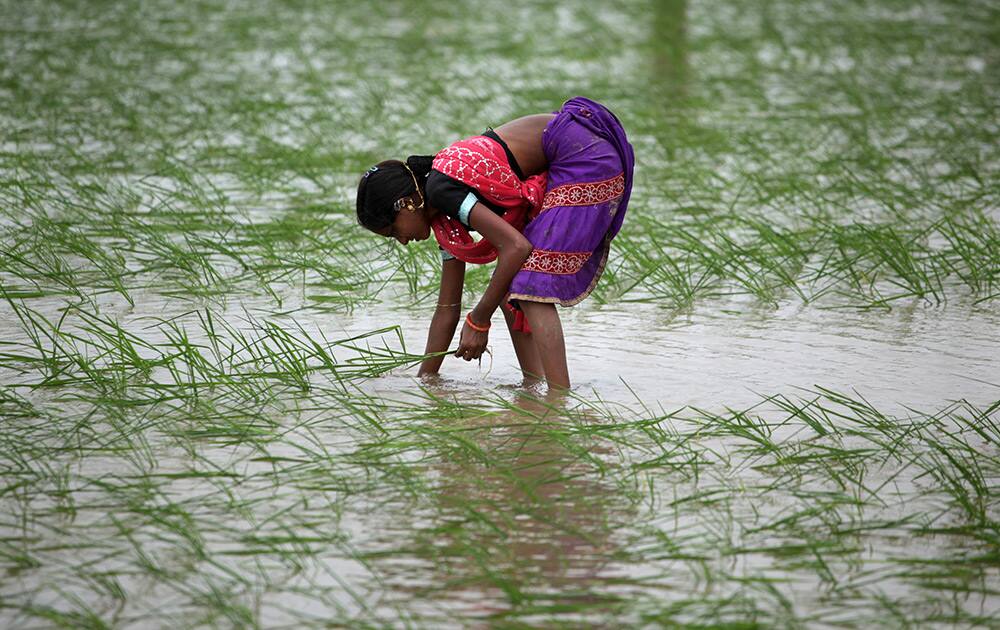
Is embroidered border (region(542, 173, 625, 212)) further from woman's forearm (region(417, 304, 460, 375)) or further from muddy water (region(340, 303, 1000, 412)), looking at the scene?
muddy water (region(340, 303, 1000, 412))

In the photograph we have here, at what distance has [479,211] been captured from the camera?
11.3ft

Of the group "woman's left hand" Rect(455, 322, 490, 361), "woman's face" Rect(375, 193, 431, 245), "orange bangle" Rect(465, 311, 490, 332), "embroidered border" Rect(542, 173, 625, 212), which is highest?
"embroidered border" Rect(542, 173, 625, 212)

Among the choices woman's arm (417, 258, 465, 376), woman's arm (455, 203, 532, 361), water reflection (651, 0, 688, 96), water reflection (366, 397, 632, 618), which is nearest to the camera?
water reflection (366, 397, 632, 618)

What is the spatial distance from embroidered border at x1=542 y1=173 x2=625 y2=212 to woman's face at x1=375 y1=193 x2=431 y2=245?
34cm

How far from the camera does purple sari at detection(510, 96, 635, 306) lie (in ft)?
11.8

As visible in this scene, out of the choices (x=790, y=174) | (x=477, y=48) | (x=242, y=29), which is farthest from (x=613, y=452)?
(x=242, y=29)

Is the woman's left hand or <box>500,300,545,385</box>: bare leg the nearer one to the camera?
the woman's left hand

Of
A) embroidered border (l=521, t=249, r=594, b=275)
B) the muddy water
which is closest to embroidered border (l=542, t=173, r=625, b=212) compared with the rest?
embroidered border (l=521, t=249, r=594, b=275)

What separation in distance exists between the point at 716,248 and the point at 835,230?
517mm

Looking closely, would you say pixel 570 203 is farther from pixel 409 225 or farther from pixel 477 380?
pixel 477 380

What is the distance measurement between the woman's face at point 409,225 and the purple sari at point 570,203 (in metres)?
0.29

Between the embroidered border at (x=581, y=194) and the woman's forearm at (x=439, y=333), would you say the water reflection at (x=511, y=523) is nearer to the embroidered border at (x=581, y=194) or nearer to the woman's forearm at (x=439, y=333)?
the woman's forearm at (x=439, y=333)

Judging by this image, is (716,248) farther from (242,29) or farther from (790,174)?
(242,29)

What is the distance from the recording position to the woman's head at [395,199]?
3496 millimetres
